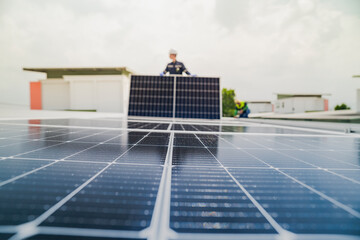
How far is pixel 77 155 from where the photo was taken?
2344mm

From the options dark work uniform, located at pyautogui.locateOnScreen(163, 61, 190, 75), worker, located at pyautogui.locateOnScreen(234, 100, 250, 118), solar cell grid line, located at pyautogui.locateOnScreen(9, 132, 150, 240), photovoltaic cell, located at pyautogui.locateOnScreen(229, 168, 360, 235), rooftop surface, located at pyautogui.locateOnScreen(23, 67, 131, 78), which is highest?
rooftop surface, located at pyautogui.locateOnScreen(23, 67, 131, 78)

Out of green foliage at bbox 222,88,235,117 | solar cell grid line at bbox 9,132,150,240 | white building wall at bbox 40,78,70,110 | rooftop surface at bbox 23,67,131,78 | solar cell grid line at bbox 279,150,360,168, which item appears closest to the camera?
solar cell grid line at bbox 9,132,150,240

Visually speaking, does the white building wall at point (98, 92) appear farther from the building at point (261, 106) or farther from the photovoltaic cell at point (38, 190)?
the building at point (261, 106)

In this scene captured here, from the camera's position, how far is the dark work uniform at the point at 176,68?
11.0 metres

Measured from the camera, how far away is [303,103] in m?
44.4

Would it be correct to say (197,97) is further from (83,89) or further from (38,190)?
(83,89)

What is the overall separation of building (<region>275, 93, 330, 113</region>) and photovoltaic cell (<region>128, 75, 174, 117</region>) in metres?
43.9

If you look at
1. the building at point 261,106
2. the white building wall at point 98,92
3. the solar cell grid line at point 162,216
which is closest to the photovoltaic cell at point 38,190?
the solar cell grid line at point 162,216

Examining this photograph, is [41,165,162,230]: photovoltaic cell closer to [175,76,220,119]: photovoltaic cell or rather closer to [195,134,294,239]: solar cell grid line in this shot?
[195,134,294,239]: solar cell grid line

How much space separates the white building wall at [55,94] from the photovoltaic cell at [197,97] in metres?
30.2

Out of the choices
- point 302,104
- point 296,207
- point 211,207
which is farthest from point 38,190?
point 302,104

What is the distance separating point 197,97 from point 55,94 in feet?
109

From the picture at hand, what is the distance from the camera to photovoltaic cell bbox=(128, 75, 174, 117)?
9945 millimetres

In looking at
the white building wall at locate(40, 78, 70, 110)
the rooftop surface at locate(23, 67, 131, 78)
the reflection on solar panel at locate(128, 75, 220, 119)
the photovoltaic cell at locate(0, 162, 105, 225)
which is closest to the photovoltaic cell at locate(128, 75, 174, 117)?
the reflection on solar panel at locate(128, 75, 220, 119)
